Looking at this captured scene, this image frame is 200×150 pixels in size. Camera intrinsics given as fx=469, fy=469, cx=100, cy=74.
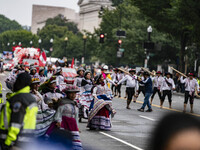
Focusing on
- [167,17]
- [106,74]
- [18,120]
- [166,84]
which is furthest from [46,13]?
[18,120]

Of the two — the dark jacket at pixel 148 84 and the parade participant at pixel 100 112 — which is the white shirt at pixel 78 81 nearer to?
the parade participant at pixel 100 112

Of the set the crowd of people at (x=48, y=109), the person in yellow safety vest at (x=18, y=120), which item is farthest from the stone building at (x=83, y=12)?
the person in yellow safety vest at (x=18, y=120)

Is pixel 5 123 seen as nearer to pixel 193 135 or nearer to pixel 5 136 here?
pixel 5 136

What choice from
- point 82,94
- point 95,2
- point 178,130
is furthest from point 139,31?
point 95,2

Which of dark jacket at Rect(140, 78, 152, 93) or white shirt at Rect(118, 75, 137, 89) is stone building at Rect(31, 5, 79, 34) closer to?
white shirt at Rect(118, 75, 137, 89)

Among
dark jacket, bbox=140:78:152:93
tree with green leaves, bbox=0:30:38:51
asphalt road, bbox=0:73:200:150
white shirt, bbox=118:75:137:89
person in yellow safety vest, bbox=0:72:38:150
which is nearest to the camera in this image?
person in yellow safety vest, bbox=0:72:38:150

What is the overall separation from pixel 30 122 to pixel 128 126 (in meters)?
10.1

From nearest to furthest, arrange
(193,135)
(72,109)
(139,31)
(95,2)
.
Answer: (193,135) < (72,109) < (139,31) < (95,2)

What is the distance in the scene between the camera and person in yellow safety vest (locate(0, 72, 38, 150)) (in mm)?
4742

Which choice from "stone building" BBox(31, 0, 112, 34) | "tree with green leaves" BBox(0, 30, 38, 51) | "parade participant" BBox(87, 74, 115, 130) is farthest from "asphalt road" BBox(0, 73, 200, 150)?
"tree with green leaves" BBox(0, 30, 38, 51)

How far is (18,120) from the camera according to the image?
15.6ft

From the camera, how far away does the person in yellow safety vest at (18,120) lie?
15.6ft

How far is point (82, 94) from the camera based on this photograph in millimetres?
14867

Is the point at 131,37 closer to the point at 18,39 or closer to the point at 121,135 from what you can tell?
the point at 121,135
